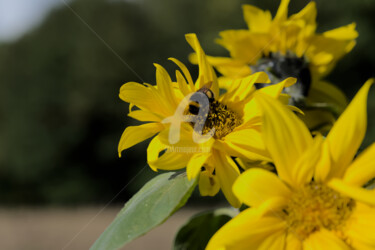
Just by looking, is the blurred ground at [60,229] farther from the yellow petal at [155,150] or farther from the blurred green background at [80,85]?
the yellow petal at [155,150]

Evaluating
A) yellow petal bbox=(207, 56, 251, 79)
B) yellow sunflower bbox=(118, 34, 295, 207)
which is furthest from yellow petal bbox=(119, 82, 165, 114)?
yellow petal bbox=(207, 56, 251, 79)

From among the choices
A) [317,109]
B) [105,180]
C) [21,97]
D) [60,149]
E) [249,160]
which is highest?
[249,160]

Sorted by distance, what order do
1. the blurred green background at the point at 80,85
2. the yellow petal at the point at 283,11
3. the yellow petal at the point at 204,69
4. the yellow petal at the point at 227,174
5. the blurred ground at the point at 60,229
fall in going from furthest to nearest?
the blurred green background at the point at 80,85 → the blurred ground at the point at 60,229 → the yellow petal at the point at 283,11 → the yellow petal at the point at 204,69 → the yellow petal at the point at 227,174

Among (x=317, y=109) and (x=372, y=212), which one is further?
(x=317, y=109)

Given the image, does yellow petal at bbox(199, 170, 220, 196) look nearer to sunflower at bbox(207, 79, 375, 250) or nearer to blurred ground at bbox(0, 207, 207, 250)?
sunflower at bbox(207, 79, 375, 250)

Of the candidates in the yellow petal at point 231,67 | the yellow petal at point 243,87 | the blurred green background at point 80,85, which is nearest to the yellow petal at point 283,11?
the yellow petal at point 231,67

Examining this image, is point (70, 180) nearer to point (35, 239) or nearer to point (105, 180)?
point (105, 180)

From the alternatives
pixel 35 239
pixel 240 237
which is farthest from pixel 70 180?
pixel 240 237
